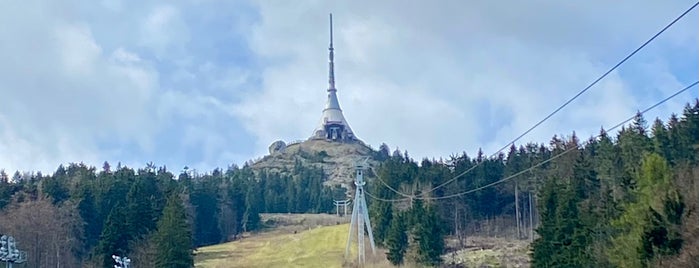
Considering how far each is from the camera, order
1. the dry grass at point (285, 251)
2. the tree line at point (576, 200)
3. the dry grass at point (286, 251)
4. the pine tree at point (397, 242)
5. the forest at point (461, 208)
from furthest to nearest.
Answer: the dry grass at point (285, 251) → the dry grass at point (286, 251) → the pine tree at point (397, 242) → the forest at point (461, 208) → the tree line at point (576, 200)

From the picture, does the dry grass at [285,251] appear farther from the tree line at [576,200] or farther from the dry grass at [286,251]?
the tree line at [576,200]

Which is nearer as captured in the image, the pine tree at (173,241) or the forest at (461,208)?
the forest at (461,208)

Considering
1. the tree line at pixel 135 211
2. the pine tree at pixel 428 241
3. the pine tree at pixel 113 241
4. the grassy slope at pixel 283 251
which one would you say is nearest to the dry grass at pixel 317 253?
the grassy slope at pixel 283 251

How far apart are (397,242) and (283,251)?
2119cm

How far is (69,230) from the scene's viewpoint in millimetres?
88625

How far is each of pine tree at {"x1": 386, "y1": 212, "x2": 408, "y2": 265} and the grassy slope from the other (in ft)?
19.0

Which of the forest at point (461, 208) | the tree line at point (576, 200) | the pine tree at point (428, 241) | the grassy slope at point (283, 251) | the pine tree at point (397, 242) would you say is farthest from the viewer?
the grassy slope at point (283, 251)

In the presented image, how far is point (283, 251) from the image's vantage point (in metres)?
103

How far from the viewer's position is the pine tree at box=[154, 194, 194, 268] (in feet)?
212

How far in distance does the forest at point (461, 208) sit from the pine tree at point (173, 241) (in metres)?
0.09

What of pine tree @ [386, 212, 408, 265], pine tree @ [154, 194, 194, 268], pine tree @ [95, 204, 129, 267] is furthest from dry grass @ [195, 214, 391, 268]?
pine tree @ [95, 204, 129, 267]

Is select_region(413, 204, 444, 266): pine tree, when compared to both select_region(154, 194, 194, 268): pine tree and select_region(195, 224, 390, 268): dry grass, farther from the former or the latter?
select_region(154, 194, 194, 268): pine tree

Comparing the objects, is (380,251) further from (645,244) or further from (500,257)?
(645,244)

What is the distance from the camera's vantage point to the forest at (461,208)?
47.6 metres
